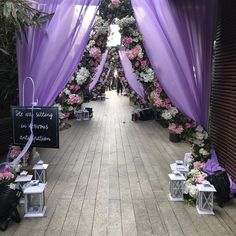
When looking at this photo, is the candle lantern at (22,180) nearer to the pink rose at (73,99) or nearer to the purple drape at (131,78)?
the pink rose at (73,99)

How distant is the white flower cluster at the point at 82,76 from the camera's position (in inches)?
293

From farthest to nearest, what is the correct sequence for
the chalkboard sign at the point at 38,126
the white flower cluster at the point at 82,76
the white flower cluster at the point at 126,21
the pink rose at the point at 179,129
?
the white flower cluster at the point at 82,76, the white flower cluster at the point at 126,21, the pink rose at the point at 179,129, the chalkboard sign at the point at 38,126

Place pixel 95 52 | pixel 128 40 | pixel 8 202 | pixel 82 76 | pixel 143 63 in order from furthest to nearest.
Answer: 1. pixel 82 76
2. pixel 95 52
3. pixel 143 63
4. pixel 128 40
5. pixel 8 202

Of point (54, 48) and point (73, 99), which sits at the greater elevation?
point (54, 48)

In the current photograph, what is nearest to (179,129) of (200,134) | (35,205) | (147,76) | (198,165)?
(200,134)

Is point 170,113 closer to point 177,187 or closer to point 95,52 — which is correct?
point 177,187

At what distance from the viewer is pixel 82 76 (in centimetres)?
745

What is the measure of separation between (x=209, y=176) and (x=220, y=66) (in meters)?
1.65

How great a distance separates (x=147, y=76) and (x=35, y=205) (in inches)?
150

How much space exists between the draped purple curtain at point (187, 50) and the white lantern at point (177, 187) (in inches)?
29.7

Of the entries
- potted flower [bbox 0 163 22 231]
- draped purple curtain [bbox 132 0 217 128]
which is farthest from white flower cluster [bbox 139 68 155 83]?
potted flower [bbox 0 163 22 231]

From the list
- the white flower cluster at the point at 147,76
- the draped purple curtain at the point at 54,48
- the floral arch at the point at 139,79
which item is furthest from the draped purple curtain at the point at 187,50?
the white flower cluster at the point at 147,76

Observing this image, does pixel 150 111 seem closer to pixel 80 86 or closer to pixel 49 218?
pixel 80 86

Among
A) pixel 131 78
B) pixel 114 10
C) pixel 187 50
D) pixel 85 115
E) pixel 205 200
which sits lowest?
pixel 85 115
